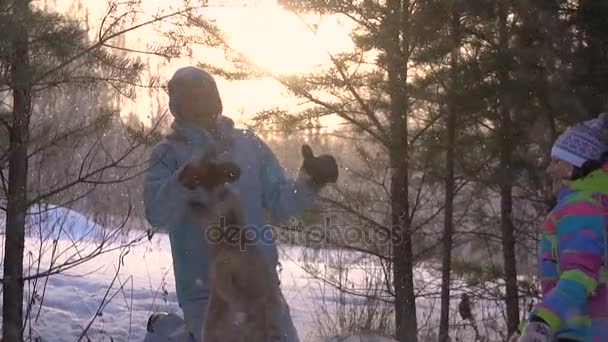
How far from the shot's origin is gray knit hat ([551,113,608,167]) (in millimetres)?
2537

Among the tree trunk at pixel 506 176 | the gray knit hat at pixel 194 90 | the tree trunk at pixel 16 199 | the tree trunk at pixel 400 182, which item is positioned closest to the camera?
the gray knit hat at pixel 194 90

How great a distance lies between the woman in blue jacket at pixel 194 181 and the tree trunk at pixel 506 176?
180 inches

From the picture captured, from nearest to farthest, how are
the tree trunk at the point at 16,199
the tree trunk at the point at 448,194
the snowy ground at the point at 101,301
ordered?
1. the tree trunk at the point at 16,199
2. the snowy ground at the point at 101,301
3. the tree trunk at the point at 448,194

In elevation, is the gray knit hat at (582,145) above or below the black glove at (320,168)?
above

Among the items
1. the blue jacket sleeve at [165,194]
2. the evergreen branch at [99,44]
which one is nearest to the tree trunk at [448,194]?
the evergreen branch at [99,44]

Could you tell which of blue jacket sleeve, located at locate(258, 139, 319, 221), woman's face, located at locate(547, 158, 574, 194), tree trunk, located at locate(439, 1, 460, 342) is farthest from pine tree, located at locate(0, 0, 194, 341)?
tree trunk, located at locate(439, 1, 460, 342)

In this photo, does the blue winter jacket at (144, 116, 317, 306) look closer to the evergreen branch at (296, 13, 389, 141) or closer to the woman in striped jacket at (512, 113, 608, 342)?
the woman in striped jacket at (512, 113, 608, 342)

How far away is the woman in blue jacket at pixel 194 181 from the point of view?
2.37m

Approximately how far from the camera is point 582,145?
2561 millimetres

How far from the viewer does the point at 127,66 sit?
5480mm

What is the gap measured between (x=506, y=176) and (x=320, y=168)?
203 inches

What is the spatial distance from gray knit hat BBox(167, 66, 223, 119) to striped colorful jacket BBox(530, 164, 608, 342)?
1.21 metres

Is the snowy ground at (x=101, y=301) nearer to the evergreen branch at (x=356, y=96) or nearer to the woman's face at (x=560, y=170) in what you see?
the evergreen branch at (x=356, y=96)

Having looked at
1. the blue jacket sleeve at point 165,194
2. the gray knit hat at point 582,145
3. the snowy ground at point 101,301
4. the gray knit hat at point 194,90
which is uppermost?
the gray knit hat at point 194,90
